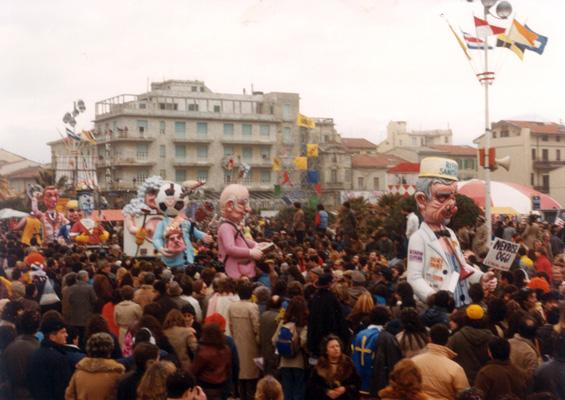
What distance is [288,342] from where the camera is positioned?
8.63 meters

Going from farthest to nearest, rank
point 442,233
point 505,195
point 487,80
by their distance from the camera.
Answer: point 505,195 < point 487,80 < point 442,233

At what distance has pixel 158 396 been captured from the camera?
6137mm

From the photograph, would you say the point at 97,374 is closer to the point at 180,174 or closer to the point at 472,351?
the point at 472,351

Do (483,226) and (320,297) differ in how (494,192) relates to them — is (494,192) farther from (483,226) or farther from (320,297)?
(320,297)

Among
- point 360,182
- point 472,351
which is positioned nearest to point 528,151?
point 360,182

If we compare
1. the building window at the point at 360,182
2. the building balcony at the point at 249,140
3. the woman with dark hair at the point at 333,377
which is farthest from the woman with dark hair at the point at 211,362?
the building window at the point at 360,182

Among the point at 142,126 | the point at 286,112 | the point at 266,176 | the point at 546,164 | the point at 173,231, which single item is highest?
the point at 286,112

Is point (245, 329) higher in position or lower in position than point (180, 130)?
lower

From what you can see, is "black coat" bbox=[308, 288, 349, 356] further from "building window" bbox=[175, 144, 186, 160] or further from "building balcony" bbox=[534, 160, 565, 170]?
"building window" bbox=[175, 144, 186, 160]

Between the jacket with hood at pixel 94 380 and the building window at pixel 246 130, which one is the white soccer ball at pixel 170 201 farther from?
the building window at pixel 246 130

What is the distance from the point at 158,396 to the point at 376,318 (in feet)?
8.61

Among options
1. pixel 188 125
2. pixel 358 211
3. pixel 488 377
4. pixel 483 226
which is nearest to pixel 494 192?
pixel 358 211

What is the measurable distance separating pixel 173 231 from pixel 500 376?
10.3 m

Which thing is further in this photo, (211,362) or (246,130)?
(246,130)
